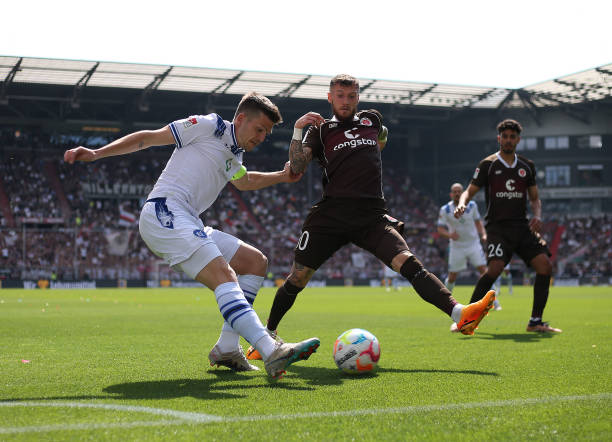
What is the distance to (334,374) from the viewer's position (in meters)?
5.07

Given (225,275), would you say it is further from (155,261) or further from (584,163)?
(584,163)

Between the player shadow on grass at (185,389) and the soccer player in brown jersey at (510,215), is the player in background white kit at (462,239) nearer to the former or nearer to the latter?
the soccer player in brown jersey at (510,215)

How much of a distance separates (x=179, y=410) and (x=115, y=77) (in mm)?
36135

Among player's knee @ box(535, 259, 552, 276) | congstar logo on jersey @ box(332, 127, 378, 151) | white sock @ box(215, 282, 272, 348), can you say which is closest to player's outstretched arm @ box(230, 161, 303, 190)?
congstar logo on jersey @ box(332, 127, 378, 151)

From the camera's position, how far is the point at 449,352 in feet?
21.0

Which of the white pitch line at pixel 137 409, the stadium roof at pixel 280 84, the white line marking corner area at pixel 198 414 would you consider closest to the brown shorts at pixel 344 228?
the white line marking corner area at pixel 198 414

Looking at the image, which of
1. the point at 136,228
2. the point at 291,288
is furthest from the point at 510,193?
the point at 136,228

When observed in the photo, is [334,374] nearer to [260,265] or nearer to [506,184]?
[260,265]

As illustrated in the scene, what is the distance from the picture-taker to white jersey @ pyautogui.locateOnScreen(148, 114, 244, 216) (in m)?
4.85

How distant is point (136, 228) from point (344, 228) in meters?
37.9

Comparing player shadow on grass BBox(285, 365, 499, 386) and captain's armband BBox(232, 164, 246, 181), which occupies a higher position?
captain's armband BBox(232, 164, 246, 181)

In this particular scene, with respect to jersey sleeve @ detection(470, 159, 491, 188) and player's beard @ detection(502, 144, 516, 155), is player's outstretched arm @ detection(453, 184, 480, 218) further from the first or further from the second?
player's beard @ detection(502, 144, 516, 155)

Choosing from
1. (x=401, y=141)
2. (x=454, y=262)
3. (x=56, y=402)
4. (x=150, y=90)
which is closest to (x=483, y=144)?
(x=401, y=141)

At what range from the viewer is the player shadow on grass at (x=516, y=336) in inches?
303
